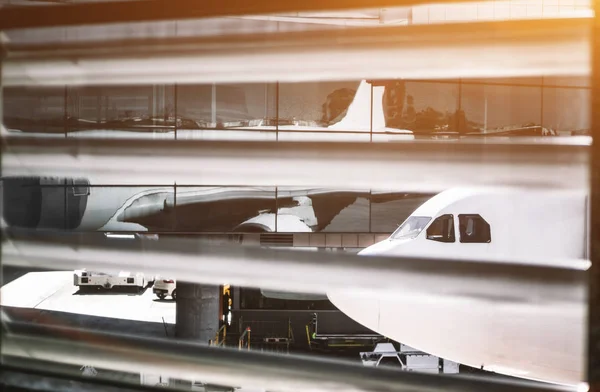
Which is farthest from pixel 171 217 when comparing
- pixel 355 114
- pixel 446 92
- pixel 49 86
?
pixel 49 86

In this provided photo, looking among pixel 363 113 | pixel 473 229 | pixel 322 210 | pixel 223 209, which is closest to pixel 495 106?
pixel 363 113

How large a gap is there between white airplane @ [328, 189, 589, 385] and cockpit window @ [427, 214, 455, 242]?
0.01 metres

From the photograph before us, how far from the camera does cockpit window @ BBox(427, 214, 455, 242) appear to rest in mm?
6949

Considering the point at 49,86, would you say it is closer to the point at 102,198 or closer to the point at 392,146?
the point at 392,146

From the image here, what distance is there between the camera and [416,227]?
23.7 feet

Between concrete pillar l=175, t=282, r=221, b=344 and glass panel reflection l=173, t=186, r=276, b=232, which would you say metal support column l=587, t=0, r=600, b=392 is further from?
concrete pillar l=175, t=282, r=221, b=344

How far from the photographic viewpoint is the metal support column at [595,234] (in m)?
0.68

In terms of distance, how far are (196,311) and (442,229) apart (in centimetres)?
908

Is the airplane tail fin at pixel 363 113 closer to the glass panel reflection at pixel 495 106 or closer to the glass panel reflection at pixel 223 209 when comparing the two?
the glass panel reflection at pixel 495 106

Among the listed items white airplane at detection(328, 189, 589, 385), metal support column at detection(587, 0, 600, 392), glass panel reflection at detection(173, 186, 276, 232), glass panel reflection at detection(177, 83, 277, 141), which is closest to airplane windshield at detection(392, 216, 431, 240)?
white airplane at detection(328, 189, 589, 385)

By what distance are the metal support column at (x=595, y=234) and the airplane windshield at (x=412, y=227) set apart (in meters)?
6.50

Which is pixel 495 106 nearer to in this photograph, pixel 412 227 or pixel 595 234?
pixel 412 227

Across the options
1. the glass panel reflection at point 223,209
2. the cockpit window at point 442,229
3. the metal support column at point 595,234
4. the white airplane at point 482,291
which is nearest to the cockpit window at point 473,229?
the white airplane at point 482,291

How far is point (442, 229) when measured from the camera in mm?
7086
